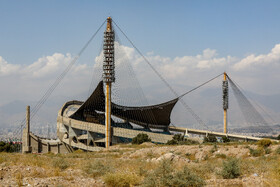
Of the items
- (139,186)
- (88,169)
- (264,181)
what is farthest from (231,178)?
(88,169)

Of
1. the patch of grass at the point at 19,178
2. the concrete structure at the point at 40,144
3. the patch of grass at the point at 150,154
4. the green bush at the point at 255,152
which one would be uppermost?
the patch of grass at the point at 19,178

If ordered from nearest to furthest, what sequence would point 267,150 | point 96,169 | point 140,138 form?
point 96,169 → point 267,150 → point 140,138

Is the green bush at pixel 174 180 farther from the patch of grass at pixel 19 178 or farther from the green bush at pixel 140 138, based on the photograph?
the green bush at pixel 140 138

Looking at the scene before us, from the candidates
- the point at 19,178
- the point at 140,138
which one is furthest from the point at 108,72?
the point at 19,178

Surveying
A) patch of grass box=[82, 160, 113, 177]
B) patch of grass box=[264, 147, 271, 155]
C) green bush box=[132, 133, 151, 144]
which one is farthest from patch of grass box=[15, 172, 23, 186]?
green bush box=[132, 133, 151, 144]

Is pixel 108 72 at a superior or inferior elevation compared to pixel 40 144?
superior

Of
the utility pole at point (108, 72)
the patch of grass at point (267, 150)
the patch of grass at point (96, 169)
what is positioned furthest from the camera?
the utility pole at point (108, 72)

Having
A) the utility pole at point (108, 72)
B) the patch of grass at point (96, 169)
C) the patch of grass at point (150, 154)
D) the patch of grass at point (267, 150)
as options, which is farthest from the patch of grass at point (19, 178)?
the utility pole at point (108, 72)

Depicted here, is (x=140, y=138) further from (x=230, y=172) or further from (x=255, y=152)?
(x=230, y=172)

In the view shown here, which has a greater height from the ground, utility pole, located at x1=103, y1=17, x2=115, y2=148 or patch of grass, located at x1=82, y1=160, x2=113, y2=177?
utility pole, located at x1=103, y1=17, x2=115, y2=148

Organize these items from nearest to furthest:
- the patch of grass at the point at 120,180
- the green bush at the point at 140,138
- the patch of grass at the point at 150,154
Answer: the patch of grass at the point at 120,180, the patch of grass at the point at 150,154, the green bush at the point at 140,138

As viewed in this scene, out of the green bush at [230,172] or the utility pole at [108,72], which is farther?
the utility pole at [108,72]

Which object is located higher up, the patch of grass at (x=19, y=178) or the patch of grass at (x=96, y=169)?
the patch of grass at (x=19, y=178)

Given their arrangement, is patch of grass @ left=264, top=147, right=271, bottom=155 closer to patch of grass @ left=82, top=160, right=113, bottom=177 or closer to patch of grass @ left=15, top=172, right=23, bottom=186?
patch of grass @ left=82, top=160, right=113, bottom=177
